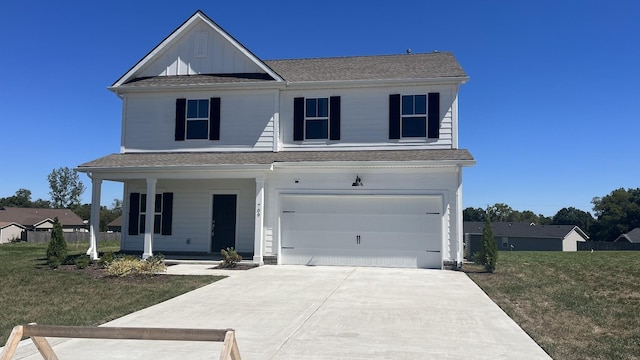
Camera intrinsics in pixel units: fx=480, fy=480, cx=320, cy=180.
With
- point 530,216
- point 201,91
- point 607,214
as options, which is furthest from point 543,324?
point 530,216

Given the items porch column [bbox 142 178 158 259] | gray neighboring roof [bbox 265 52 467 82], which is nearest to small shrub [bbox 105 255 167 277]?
porch column [bbox 142 178 158 259]

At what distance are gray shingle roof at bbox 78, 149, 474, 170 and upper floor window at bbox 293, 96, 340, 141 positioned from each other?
649 millimetres

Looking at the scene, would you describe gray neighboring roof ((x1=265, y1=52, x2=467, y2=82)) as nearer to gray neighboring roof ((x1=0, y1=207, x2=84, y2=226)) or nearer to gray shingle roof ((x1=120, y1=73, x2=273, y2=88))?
gray shingle roof ((x1=120, y1=73, x2=273, y2=88))

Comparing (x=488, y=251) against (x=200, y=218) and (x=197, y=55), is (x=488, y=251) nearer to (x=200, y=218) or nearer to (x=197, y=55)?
(x=200, y=218)

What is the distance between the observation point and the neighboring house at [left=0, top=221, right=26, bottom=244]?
178 ft

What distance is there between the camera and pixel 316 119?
1655cm

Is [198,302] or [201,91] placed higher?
[201,91]

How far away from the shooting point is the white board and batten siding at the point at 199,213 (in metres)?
17.1

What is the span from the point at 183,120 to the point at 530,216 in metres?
109

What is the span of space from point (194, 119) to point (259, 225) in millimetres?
4889

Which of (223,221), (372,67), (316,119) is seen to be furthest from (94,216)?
(372,67)

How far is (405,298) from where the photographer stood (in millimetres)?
9508

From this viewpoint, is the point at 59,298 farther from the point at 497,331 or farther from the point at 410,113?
the point at 410,113

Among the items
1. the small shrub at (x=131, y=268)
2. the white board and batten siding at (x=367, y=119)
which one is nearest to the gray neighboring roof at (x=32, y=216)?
the white board and batten siding at (x=367, y=119)
